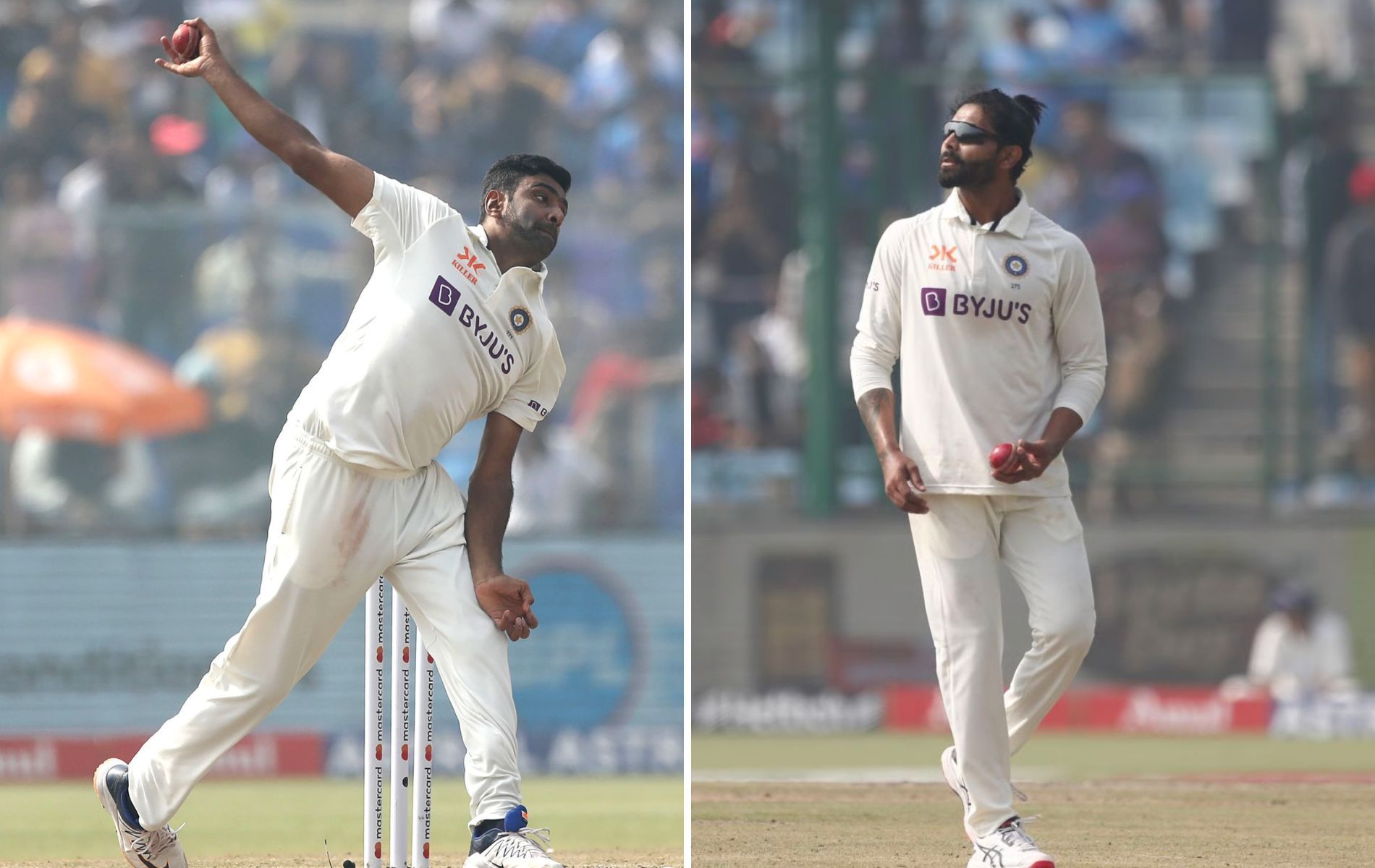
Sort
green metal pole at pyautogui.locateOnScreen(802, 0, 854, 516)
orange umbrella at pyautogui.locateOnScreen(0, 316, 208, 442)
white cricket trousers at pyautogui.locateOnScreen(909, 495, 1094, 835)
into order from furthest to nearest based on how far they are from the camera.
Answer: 1. green metal pole at pyautogui.locateOnScreen(802, 0, 854, 516)
2. orange umbrella at pyautogui.locateOnScreen(0, 316, 208, 442)
3. white cricket trousers at pyautogui.locateOnScreen(909, 495, 1094, 835)

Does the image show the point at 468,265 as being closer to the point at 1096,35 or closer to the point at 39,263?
the point at 39,263

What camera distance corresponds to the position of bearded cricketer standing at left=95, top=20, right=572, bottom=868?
5496mm

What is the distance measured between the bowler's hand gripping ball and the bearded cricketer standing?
0.06 ft

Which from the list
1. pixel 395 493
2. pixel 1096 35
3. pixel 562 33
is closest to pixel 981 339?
pixel 395 493

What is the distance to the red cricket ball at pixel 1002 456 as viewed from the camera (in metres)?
5.64

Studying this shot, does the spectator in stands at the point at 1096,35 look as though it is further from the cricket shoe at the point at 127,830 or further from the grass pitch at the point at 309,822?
the cricket shoe at the point at 127,830

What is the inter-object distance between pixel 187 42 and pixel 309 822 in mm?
5628

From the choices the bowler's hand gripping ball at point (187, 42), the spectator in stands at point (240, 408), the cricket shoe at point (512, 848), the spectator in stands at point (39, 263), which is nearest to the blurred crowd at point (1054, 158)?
the spectator in stands at point (240, 408)

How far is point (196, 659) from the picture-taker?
14.9m

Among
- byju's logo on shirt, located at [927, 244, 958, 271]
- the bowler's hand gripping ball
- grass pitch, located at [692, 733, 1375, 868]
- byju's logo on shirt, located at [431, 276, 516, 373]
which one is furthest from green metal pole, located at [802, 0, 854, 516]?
the bowler's hand gripping ball

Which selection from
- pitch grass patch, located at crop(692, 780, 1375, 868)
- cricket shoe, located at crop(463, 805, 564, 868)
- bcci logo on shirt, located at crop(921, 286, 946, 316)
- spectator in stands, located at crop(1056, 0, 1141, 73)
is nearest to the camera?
cricket shoe, located at crop(463, 805, 564, 868)

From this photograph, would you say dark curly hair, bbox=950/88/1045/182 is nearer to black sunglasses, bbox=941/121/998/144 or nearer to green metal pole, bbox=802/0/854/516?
black sunglasses, bbox=941/121/998/144

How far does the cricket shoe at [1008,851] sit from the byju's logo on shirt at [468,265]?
2119 mm

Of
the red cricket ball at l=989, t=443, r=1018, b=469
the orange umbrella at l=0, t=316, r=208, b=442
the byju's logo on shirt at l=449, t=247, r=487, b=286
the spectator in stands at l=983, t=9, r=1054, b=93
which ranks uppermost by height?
the spectator in stands at l=983, t=9, r=1054, b=93
